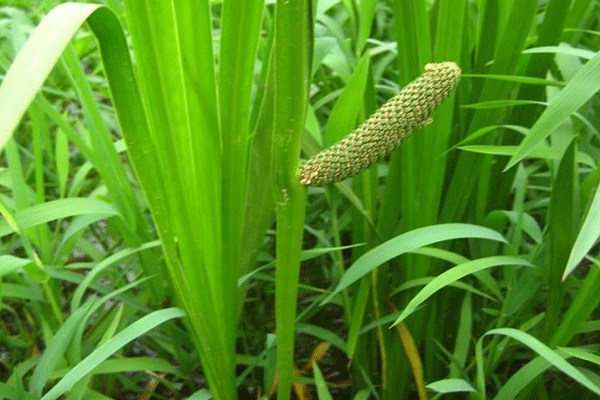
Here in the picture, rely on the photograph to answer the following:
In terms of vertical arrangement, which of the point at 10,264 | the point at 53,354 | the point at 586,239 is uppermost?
the point at 586,239

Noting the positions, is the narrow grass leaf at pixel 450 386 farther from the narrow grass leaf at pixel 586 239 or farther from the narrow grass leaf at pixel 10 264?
the narrow grass leaf at pixel 10 264

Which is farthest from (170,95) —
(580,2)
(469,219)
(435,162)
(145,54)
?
(580,2)

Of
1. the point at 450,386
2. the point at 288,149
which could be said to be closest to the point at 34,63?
the point at 288,149

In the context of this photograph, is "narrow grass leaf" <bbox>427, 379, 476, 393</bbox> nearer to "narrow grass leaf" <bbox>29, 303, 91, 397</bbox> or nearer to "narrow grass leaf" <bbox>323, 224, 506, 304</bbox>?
"narrow grass leaf" <bbox>323, 224, 506, 304</bbox>

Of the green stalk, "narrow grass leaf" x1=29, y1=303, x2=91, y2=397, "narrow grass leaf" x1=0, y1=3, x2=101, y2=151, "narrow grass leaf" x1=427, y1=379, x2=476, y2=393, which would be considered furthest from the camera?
"narrow grass leaf" x1=29, y1=303, x2=91, y2=397

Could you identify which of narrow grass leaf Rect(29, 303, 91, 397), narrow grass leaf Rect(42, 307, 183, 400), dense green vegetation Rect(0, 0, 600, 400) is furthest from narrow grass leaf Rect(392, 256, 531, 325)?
narrow grass leaf Rect(29, 303, 91, 397)

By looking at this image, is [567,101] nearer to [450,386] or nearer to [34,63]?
[450,386]

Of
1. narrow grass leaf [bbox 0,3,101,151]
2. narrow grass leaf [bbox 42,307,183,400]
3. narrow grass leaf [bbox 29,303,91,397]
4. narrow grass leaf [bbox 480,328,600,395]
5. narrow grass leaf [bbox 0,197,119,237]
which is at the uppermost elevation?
narrow grass leaf [bbox 0,3,101,151]
